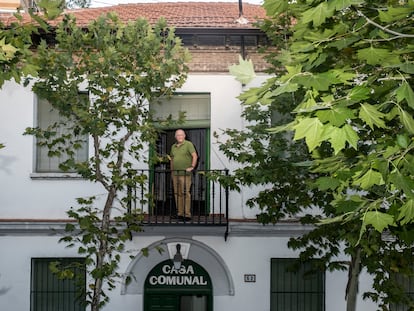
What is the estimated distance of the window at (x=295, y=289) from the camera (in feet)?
42.6

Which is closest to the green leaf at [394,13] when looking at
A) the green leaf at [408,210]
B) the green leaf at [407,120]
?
the green leaf at [407,120]

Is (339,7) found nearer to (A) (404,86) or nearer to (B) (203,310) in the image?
(A) (404,86)

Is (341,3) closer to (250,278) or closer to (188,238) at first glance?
(188,238)

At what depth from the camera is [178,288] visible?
42.7ft

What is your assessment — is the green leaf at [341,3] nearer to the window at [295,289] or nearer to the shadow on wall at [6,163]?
the window at [295,289]

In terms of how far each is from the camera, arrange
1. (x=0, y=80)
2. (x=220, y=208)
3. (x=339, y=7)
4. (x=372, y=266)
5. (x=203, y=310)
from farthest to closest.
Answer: (x=203, y=310) → (x=220, y=208) → (x=372, y=266) → (x=0, y=80) → (x=339, y=7)

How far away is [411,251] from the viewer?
1020 centimetres

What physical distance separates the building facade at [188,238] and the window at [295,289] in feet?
0.07

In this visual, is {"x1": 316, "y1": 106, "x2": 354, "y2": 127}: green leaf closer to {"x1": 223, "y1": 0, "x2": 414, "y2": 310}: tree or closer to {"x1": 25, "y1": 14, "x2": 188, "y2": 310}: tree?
{"x1": 223, "y1": 0, "x2": 414, "y2": 310}: tree

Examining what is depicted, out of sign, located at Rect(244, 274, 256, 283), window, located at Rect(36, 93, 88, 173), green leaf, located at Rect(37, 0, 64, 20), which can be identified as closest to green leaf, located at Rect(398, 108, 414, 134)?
green leaf, located at Rect(37, 0, 64, 20)

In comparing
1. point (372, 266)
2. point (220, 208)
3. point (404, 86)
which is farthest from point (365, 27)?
point (220, 208)

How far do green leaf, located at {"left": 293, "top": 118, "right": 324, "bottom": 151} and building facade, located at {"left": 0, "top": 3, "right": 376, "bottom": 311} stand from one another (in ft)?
27.3

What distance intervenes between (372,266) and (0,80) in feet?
20.7

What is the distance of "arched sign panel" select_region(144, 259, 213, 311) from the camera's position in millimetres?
12945
